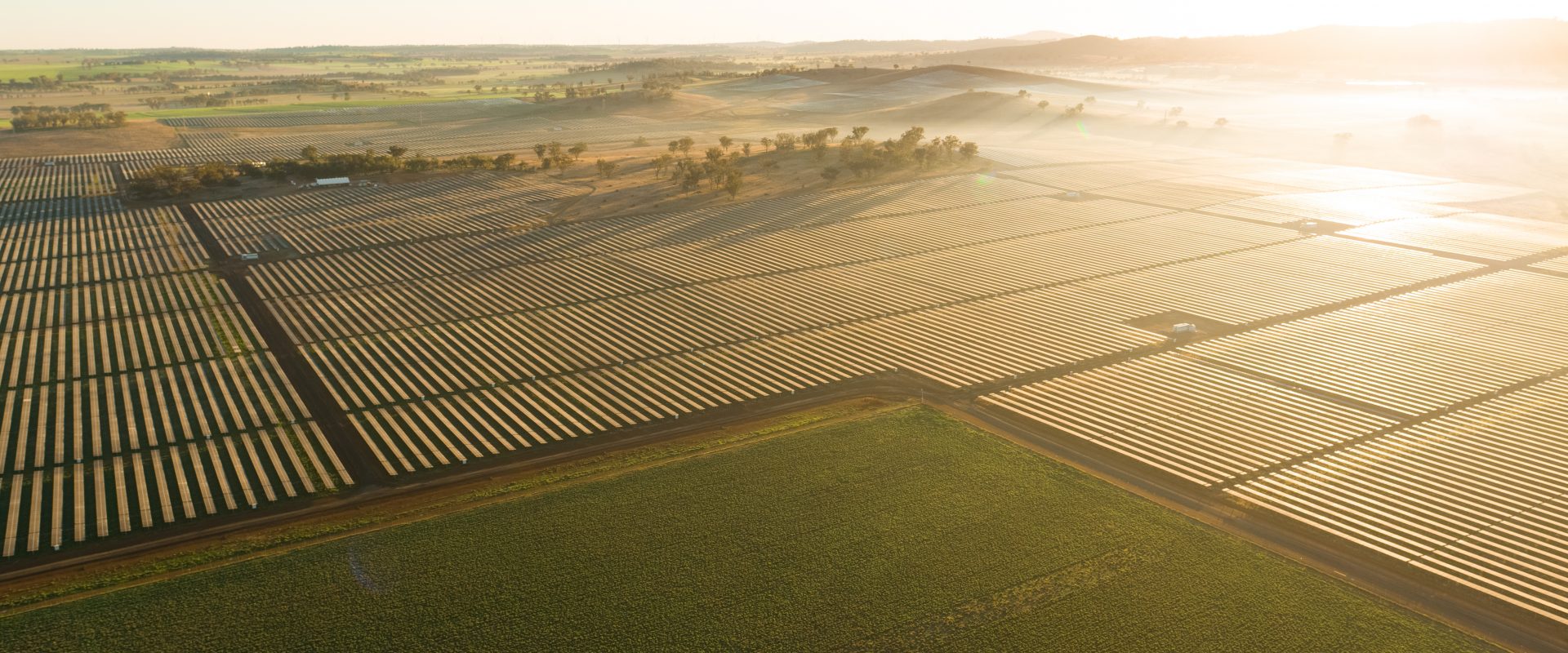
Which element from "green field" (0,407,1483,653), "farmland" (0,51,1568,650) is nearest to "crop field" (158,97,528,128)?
"farmland" (0,51,1568,650)

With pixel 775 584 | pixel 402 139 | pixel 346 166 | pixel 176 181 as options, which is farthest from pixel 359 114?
pixel 775 584

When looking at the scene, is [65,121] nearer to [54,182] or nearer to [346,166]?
[54,182]

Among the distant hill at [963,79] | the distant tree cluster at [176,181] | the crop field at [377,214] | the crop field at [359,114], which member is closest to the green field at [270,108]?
the crop field at [359,114]

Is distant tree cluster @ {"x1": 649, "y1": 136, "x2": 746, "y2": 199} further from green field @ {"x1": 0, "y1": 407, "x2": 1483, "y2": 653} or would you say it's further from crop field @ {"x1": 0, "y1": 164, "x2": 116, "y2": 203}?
crop field @ {"x1": 0, "y1": 164, "x2": 116, "y2": 203}

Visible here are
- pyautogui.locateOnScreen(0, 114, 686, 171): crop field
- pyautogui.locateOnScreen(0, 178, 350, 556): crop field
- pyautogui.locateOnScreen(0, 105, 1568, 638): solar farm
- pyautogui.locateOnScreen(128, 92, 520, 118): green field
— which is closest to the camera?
pyautogui.locateOnScreen(0, 178, 350, 556): crop field

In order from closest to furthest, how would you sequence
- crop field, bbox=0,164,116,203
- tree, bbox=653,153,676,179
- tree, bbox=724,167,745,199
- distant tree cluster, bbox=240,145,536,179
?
tree, bbox=724,167,745,199, crop field, bbox=0,164,116,203, distant tree cluster, bbox=240,145,536,179, tree, bbox=653,153,676,179

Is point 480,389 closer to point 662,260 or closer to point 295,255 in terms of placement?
point 662,260

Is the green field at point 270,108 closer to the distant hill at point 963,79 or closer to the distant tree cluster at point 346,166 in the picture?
the distant tree cluster at point 346,166

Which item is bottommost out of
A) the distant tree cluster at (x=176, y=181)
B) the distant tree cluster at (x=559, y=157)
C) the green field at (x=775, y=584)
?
the green field at (x=775, y=584)
